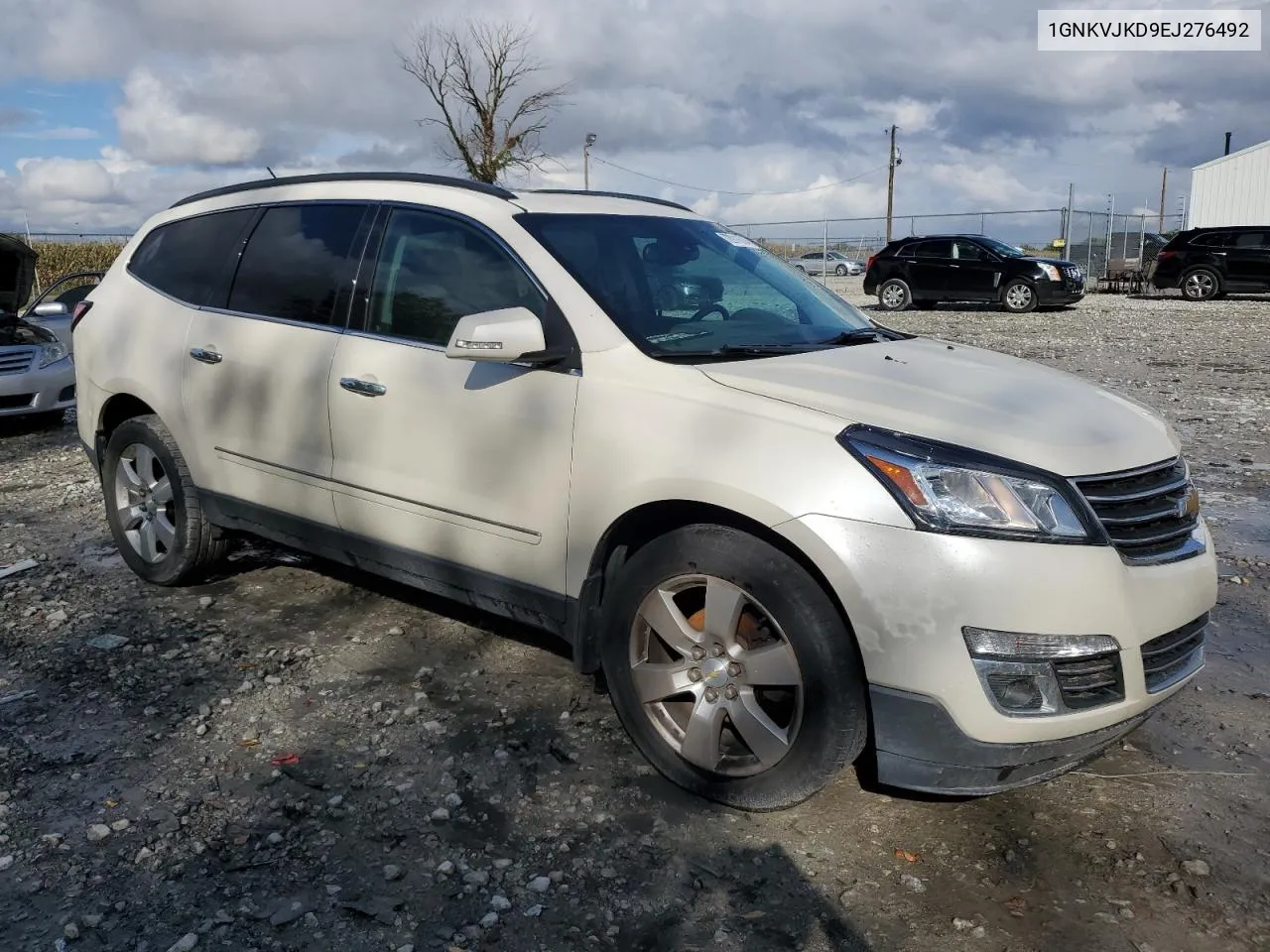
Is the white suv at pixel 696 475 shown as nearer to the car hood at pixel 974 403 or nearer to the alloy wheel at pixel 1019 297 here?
the car hood at pixel 974 403

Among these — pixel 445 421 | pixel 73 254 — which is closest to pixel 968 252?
pixel 445 421

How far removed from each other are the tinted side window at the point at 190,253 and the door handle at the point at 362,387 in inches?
46.4

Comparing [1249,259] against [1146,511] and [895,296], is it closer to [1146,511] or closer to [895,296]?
[895,296]

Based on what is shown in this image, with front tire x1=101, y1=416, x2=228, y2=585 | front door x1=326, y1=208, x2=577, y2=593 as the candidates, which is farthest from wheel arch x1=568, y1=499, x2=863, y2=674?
front tire x1=101, y1=416, x2=228, y2=585

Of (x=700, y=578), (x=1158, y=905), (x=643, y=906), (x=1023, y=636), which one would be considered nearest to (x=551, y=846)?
(x=643, y=906)

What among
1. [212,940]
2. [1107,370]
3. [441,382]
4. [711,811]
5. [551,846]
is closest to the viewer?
[212,940]

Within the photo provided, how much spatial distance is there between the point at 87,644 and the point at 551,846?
8.18ft

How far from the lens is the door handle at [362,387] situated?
3.79 metres

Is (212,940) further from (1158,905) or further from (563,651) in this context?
(1158,905)

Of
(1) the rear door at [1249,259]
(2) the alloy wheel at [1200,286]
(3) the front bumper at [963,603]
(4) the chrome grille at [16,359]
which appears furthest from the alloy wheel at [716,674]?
(2) the alloy wheel at [1200,286]

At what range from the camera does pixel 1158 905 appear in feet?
8.80

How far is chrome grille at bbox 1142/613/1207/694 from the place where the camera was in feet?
9.34

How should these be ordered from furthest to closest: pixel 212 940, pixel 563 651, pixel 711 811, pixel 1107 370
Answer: pixel 1107 370 < pixel 563 651 < pixel 711 811 < pixel 212 940

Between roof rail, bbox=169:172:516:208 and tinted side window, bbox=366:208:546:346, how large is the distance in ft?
0.51
